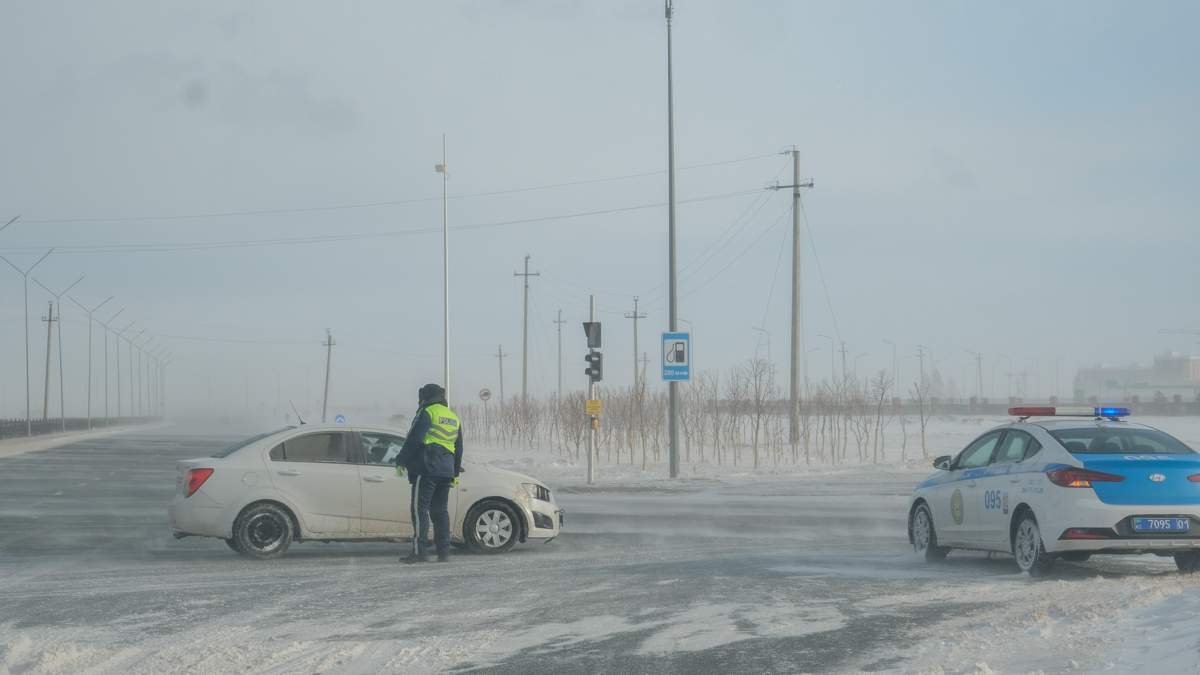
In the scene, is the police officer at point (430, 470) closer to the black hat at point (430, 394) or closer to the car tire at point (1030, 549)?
the black hat at point (430, 394)

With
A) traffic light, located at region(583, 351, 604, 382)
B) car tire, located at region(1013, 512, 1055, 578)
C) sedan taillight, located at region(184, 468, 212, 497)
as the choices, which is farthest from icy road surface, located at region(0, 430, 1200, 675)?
traffic light, located at region(583, 351, 604, 382)

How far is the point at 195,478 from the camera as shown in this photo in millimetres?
14055

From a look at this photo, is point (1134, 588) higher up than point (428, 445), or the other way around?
point (428, 445)

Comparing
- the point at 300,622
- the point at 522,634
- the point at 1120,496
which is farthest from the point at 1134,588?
the point at 300,622

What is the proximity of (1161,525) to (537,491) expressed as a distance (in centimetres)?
678

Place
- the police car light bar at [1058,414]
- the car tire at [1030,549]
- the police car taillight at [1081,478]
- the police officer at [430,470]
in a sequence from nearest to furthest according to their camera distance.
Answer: the police car taillight at [1081,478] < the car tire at [1030,549] < the police car light bar at [1058,414] < the police officer at [430,470]

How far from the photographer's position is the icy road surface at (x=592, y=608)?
794 centimetres

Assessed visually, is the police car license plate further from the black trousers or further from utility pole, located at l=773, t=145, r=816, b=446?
utility pole, located at l=773, t=145, r=816, b=446

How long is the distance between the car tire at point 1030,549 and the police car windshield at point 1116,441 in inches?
30.7

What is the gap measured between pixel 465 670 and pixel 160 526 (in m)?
12.0

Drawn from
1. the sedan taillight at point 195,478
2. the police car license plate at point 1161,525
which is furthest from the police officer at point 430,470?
the police car license plate at point 1161,525

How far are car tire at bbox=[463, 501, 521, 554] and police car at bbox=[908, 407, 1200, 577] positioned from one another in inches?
188

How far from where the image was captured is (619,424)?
4522cm

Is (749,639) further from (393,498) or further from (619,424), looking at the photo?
(619,424)
